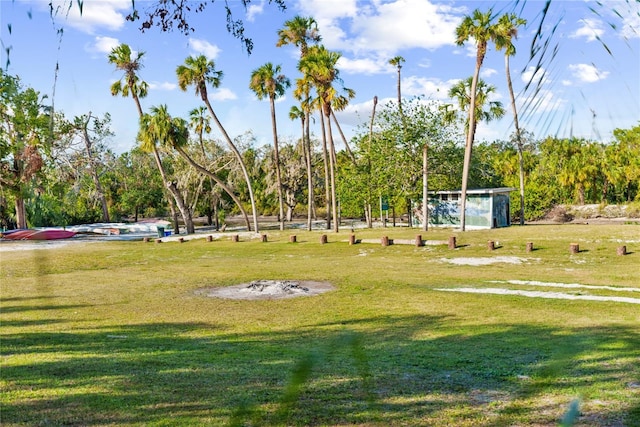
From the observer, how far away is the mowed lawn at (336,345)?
293 inches

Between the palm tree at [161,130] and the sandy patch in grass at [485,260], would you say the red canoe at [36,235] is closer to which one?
the palm tree at [161,130]

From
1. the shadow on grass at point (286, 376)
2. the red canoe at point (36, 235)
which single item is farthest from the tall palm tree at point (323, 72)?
the shadow on grass at point (286, 376)

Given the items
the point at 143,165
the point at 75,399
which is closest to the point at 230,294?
the point at 75,399

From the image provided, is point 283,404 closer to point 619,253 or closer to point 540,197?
point 619,253

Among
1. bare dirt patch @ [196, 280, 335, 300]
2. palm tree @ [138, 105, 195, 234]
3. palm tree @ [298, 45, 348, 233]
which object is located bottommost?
bare dirt patch @ [196, 280, 335, 300]

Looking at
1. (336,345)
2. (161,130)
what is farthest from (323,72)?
(336,345)

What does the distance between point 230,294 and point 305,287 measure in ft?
9.03

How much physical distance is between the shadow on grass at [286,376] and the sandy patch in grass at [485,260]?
14425 millimetres

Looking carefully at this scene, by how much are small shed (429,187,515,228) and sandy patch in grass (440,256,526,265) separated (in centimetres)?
1471

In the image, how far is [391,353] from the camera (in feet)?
36.3

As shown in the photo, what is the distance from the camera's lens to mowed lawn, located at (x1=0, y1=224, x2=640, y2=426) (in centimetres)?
745

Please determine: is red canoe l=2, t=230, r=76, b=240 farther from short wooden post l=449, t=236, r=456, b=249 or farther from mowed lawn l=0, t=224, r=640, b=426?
short wooden post l=449, t=236, r=456, b=249

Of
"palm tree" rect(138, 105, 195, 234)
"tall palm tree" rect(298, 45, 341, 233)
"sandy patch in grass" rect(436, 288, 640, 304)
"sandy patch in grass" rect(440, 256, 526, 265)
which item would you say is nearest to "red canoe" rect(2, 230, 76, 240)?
"palm tree" rect(138, 105, 195, 234)

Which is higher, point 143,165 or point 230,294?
point 143,165
